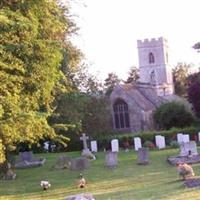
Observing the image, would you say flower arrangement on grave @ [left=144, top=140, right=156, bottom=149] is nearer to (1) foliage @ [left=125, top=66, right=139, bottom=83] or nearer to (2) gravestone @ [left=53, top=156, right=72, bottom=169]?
(2) gravestone @ [left=53, top=156, right=72, bottom=169]

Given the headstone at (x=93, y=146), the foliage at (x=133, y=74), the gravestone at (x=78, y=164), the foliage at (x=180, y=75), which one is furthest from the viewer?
the foliage at (x=133, y=74)

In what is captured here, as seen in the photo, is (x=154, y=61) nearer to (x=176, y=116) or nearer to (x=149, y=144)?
(x=176, y=116)

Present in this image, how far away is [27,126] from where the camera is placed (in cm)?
1653

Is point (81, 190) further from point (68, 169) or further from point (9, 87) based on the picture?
point (68, 169)

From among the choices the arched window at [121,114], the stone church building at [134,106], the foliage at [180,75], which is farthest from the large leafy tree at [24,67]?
the foliage at [180,75]

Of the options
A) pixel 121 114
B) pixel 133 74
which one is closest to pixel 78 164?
pixel 121 114

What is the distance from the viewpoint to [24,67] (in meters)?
17.6

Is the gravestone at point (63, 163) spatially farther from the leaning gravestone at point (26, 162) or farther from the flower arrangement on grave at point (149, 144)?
the flower arrangement on grave at point (149, 144)

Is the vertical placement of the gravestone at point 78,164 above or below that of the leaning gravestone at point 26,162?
below

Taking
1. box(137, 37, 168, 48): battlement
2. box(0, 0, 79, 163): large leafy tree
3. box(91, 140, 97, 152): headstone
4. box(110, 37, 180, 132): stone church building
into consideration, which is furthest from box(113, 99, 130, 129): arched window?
box(0, 0, 79, 163): large leafy tree

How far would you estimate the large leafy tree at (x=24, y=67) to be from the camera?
16.1 metres

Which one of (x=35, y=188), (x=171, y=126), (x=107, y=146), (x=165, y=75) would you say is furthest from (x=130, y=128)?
(x=35, y=188)

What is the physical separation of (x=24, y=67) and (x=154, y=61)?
80.4 meters

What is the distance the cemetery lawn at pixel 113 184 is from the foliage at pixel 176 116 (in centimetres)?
2651
